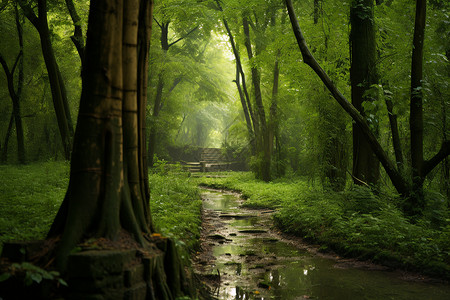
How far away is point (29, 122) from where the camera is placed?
25.1 meters

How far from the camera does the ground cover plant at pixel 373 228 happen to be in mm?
5445

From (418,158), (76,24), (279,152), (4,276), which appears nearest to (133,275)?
(4,276)

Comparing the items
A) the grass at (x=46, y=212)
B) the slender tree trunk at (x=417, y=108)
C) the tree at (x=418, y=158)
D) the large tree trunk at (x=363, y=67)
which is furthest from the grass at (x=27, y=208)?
the slender tree trunk at (x=417, y=108)

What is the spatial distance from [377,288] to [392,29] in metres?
7.23

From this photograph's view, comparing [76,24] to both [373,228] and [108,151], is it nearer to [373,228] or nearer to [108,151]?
[108,151]

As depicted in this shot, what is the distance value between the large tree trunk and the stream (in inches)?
96.8

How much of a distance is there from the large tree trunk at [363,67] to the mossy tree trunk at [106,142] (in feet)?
18.8

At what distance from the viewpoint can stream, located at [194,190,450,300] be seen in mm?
4559

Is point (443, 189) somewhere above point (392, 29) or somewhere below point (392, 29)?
below

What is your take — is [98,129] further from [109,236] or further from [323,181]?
[323,181]

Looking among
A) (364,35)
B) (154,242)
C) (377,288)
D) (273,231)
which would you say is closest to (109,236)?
(154,242)

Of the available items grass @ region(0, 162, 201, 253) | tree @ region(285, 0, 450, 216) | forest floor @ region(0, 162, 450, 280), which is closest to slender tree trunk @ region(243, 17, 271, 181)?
grass @ region(0, 162, 201, 253)

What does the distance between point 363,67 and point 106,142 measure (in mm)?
6539

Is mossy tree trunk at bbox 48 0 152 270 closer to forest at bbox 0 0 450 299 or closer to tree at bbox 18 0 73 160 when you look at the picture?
forest at bbox 0 0 450 299
